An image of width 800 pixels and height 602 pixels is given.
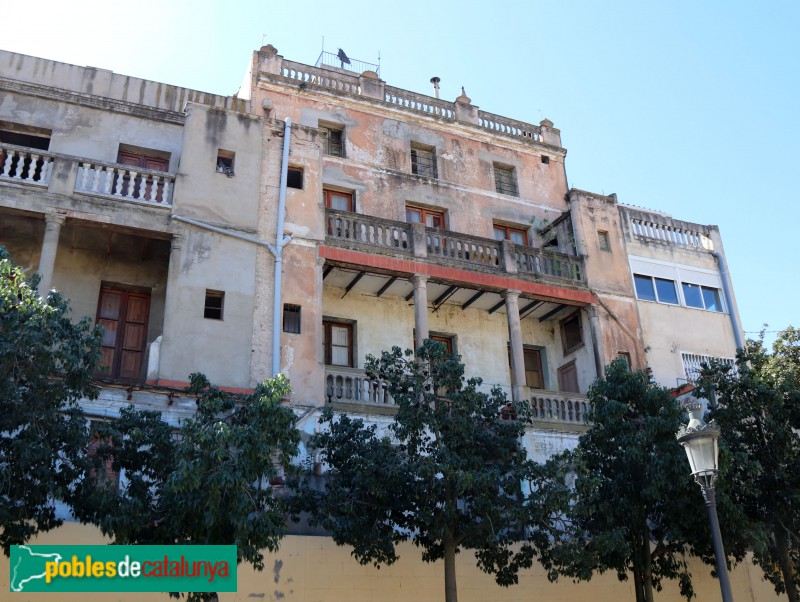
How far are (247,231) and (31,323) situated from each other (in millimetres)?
8316

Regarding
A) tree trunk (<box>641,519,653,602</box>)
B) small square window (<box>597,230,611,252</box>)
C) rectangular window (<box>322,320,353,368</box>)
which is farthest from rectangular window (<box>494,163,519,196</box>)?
tree trunk (<box>641,519,653,602</box>)

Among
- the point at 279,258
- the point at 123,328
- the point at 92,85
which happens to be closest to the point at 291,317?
the point at 279,258

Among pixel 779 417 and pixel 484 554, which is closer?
pixel 484 554

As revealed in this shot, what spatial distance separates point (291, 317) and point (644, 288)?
1109cm

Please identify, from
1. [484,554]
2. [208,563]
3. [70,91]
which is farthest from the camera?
[70,91]

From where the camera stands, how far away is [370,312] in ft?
75.2

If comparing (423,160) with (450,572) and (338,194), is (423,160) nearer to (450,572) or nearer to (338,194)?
(338,194)

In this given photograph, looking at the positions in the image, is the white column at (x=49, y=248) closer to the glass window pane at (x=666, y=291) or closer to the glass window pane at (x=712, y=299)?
the glass window pane at (x=666, y=291)

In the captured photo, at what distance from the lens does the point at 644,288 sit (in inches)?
985

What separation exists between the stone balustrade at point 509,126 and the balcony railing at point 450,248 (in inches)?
206

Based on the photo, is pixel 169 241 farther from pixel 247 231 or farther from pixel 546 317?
pixel 546 317

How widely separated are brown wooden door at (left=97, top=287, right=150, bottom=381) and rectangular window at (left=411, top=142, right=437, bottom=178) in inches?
355

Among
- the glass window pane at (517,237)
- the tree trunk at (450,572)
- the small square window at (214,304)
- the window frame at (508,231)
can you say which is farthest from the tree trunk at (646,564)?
the glass window pane at (517,237)

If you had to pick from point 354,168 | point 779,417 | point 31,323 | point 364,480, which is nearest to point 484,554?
point 364,480
